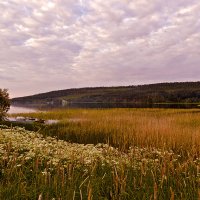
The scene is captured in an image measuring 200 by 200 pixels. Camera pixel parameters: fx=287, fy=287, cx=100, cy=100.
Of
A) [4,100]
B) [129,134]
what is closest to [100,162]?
[129,134]

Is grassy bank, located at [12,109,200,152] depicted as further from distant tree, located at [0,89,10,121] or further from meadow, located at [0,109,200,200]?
distant tree, located at [0,89,10,121]

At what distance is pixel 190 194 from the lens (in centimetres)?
539

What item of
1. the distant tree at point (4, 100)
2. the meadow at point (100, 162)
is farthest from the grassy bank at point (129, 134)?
the distant tree at point (4, 100)

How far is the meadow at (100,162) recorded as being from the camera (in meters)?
5.14

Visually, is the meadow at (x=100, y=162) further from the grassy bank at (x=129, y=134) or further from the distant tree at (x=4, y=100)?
the distant tree at (x=4, y=100)

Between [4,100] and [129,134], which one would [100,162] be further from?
[4,100]

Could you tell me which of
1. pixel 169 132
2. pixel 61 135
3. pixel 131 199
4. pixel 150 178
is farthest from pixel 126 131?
pixel 131 199

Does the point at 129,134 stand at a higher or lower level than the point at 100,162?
lower

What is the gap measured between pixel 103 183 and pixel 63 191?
1334 millimetres

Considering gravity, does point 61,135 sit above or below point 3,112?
below

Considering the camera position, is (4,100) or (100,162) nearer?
(100,162)

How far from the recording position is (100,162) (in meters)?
7.52

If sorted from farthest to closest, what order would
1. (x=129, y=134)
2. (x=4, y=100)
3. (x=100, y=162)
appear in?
(x=4, y=100) → (x=129, y=134) → (x=100, y=162)

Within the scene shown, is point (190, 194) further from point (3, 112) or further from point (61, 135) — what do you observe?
point (3, 112)
